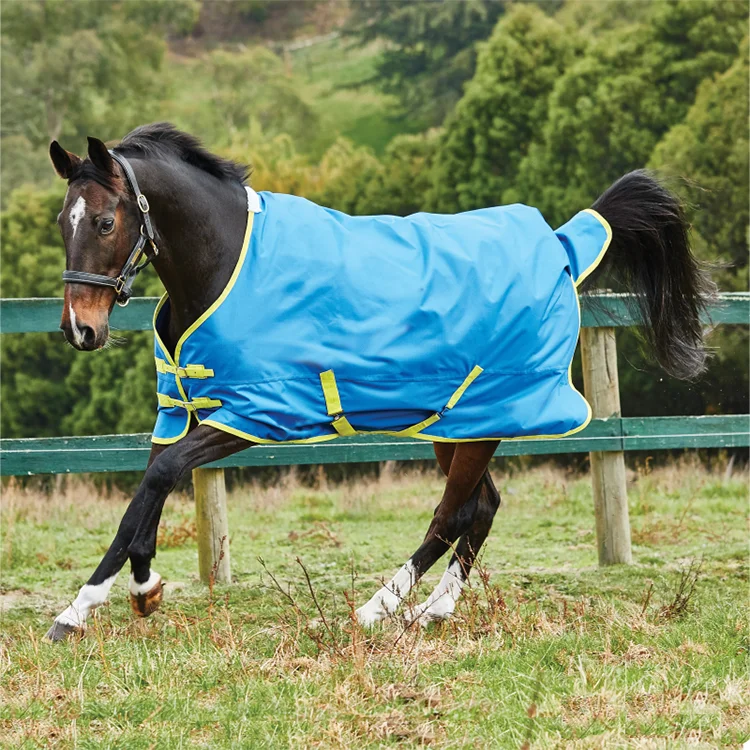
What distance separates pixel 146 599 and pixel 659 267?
113 inches

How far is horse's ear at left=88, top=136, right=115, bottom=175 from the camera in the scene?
3.69 m

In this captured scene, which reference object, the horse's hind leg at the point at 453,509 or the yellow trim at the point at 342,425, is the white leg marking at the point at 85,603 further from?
the horse's hind leg at the point at 453,509

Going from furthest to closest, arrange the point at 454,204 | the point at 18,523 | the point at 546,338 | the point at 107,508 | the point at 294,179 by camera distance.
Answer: the point at 294,179 → the point at 454,204 → the point at 107,508 → the point at 18,523 → the point at 546,338

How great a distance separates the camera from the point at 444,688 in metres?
3.26

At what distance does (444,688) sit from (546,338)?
179 centimetres

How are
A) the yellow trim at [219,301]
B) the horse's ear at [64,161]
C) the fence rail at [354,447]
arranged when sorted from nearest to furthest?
1. the horse's ear at [64,161]
2. the yellow trim at [219,301]
3. the fence rail at [354,447]

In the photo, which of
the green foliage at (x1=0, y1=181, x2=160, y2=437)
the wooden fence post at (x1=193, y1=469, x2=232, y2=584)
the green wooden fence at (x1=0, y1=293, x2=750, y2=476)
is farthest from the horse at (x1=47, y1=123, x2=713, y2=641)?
the green foliage at (x1=0, y1=181, x2=160, y2=437)

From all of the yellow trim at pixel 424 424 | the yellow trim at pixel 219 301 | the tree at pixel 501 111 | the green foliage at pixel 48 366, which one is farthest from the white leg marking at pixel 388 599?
the tree at pixel 501 111

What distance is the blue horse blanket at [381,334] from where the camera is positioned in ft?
13.0

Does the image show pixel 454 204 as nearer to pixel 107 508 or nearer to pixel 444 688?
pixel 107 508

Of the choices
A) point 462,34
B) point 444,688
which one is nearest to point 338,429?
point 444,688

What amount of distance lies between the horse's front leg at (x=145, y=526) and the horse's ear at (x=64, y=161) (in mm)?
1044

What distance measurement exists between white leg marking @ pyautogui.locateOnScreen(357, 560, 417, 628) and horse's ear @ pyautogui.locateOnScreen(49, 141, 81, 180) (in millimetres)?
2062

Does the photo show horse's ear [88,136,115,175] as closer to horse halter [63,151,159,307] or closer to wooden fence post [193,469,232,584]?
horse halter [63,151,159,307]
